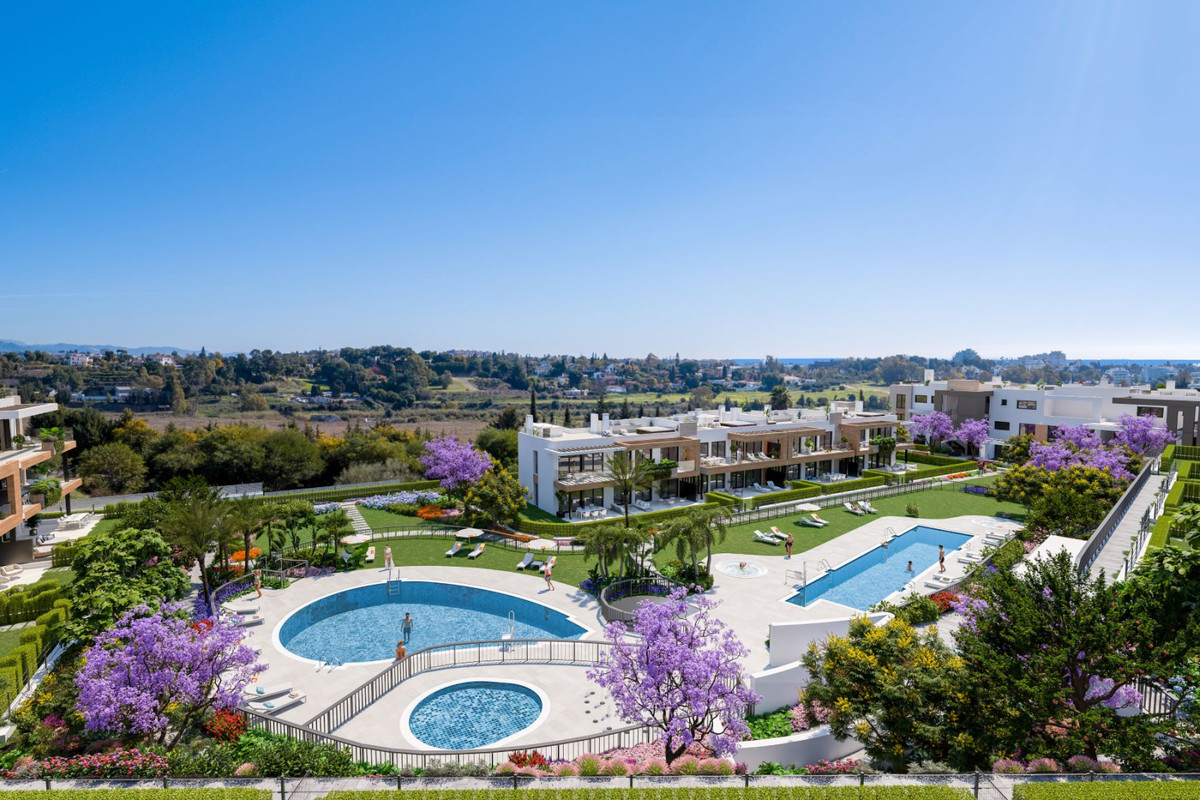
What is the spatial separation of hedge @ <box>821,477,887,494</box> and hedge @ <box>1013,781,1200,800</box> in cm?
3477

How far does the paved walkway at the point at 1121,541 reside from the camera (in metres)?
21.4

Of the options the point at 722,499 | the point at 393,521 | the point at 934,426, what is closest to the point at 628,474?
the point at 722,499

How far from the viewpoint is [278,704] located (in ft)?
56.5

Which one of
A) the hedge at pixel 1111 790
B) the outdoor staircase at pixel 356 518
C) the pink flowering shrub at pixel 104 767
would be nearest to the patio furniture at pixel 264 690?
the pink flowering shrub at pixel 104 767

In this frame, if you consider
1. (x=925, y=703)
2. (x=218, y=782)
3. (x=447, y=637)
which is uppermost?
(x=925, y=703)

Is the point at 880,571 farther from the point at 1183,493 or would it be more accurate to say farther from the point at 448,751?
the point at 448,751

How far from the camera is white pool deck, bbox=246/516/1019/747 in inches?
655

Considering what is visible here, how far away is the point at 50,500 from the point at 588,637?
29.7 meters

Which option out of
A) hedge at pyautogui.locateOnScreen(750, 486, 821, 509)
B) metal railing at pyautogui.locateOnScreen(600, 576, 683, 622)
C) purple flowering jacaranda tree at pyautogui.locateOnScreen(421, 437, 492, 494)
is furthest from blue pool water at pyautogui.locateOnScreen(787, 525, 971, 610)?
purple flowering jacaranda tree at pyautogui.locateOnScreen(421, 437, 492, 494)

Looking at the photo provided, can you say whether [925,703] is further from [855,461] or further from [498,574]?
[855,461]

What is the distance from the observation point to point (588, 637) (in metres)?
21.8

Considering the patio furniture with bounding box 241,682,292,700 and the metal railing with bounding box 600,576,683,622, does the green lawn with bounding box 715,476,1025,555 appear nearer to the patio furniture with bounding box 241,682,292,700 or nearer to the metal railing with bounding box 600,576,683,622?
the metal railing with bounding box 600,576,683,622

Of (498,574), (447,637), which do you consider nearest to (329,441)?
(498,574)

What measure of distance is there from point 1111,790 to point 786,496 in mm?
32286
